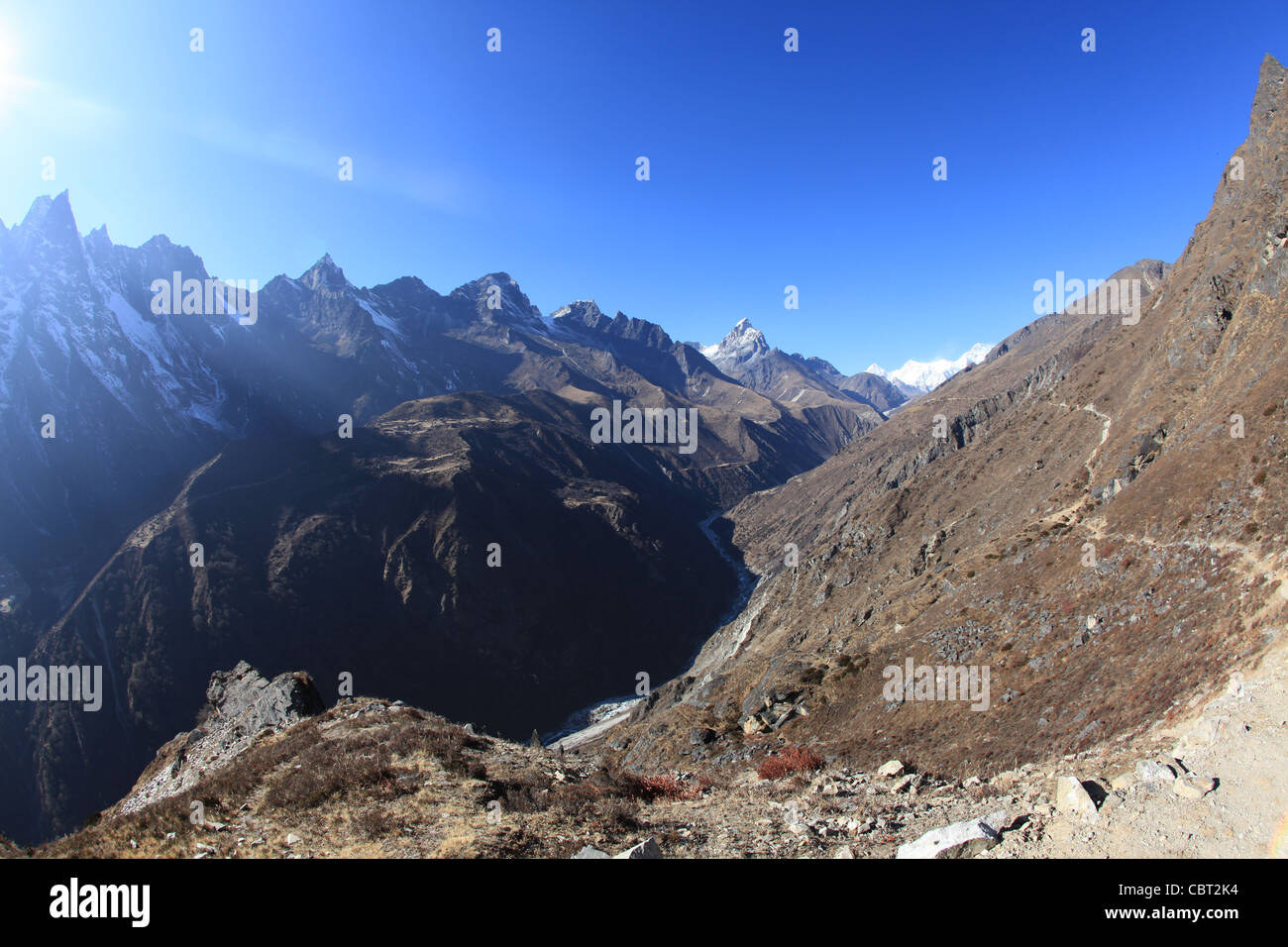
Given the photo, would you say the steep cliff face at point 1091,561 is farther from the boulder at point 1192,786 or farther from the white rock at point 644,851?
the white rock at point 644,851

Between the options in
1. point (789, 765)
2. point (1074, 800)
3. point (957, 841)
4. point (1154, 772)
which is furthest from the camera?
point (789, 765)

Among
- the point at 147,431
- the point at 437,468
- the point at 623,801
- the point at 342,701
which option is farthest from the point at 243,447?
the point at 623,801

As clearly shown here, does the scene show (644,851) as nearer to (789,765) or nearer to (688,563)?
(789,765)

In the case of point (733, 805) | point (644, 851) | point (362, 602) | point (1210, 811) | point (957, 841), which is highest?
point (1210, 811)

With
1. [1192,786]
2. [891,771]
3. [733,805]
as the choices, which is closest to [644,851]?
[733,805]

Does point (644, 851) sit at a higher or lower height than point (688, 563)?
higher

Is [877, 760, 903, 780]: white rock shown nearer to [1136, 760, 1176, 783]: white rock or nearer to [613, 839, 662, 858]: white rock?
[1136, 760, 1176, 783]: white rock

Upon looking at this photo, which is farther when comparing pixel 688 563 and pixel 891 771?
pixel 688 563
